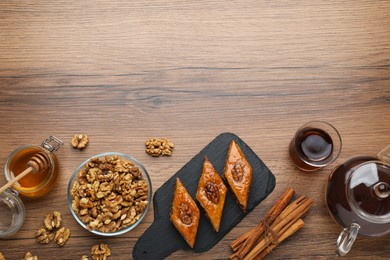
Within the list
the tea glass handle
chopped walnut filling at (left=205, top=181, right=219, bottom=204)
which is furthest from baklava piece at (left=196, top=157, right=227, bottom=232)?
the tea glass handle

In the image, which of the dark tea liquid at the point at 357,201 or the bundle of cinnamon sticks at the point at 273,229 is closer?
the dark tea liquid at the point at 357,201

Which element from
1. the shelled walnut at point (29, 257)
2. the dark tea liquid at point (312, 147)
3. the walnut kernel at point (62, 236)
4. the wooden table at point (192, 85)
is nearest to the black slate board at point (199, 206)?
the wooden table at point (192, 85)

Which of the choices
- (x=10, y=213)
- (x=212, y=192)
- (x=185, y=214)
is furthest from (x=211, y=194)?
(x=10, y=213)

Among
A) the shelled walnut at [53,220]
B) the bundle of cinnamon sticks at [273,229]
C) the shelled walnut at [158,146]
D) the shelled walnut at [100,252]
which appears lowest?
the shelled walnut at [100,252]

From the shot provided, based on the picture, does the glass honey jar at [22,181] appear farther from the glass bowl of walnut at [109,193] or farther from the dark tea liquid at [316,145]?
the dark tea liquid at [316,145]

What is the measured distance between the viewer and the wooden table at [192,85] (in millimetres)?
1862

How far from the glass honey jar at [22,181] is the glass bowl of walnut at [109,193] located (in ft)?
0.28

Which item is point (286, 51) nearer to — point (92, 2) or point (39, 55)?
point (92, 2)

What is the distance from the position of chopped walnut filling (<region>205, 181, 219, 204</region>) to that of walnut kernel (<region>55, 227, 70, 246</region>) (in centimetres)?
50

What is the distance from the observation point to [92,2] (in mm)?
1897

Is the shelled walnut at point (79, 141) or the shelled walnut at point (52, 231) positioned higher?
the shelled walnut at point (79, 141)

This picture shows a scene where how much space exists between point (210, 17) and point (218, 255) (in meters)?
0.85

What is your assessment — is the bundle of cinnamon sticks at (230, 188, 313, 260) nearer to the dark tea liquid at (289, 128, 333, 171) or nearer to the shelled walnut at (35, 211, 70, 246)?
the dark tea liquid at (289, 128, 333, 171)

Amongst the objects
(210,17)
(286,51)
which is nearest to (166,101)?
(210,17)
